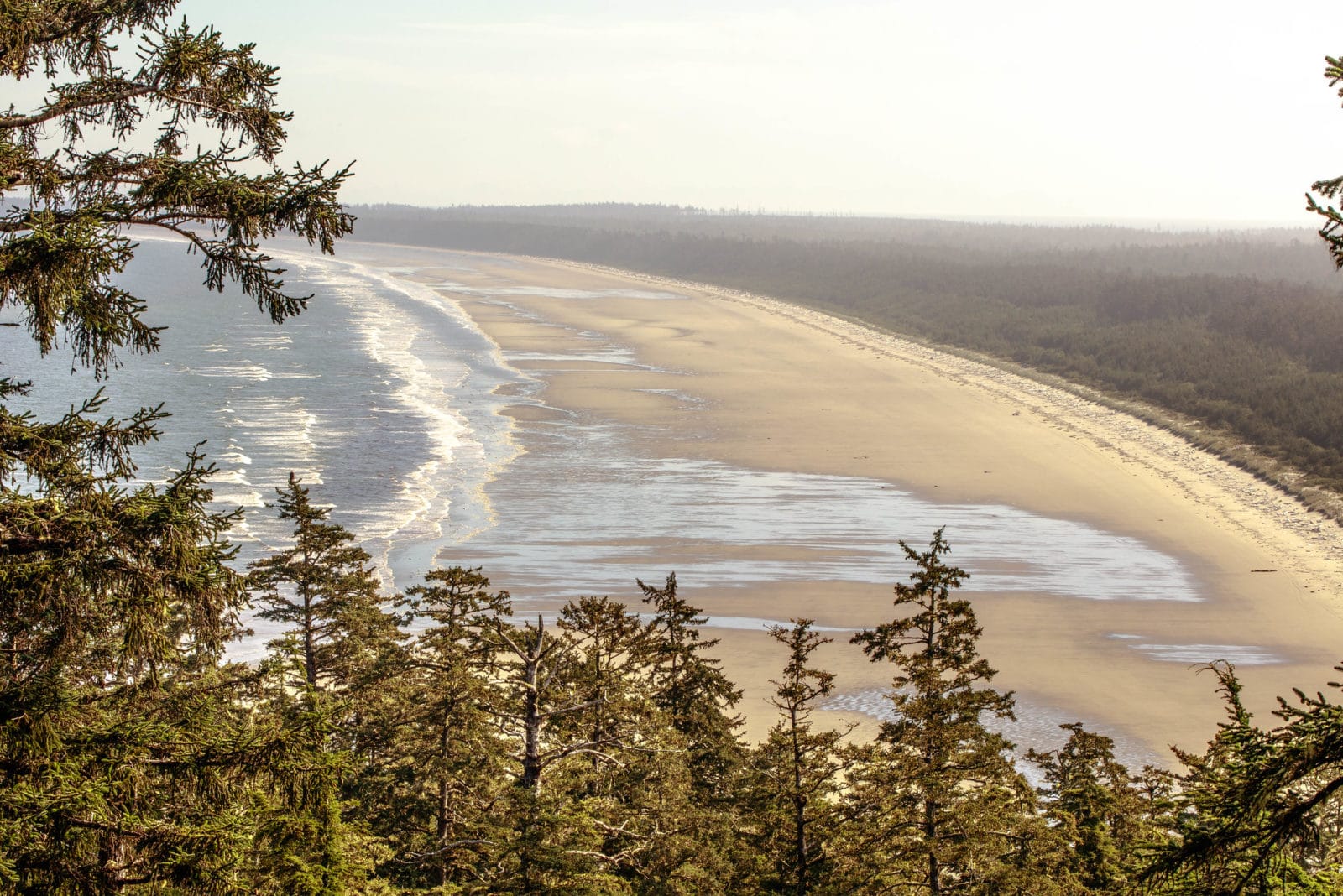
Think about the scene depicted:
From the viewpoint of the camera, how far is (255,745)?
6.38 metres

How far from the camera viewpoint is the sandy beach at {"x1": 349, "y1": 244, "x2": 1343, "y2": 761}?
22.0 meters

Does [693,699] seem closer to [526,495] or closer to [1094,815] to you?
[1094,815]

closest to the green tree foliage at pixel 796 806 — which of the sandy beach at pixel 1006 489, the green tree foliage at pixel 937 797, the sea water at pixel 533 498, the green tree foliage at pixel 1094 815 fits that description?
the green tree foliage at pixel 937 797

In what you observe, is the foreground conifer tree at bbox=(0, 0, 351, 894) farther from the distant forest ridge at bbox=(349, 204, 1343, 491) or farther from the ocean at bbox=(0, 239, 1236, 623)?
the distant forest ridge at bbox=(349, 204, 1343, 491)

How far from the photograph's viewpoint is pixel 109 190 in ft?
22.7

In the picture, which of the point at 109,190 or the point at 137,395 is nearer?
the point at 109,190

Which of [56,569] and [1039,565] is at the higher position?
[56,569]

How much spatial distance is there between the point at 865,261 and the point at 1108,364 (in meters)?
67.3

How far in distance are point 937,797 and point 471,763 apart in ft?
15.5

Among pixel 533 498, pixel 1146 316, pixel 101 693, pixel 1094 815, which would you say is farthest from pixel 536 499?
pixel 1146 316

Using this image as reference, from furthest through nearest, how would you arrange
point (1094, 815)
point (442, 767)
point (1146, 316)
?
point (1146, 316)
point (1094, 815)
point (442, 767)

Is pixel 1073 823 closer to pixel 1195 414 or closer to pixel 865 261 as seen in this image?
pixel 1195 414

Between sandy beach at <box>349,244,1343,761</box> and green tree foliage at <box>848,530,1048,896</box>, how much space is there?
7.32 feet

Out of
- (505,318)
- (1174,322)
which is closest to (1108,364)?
(1174,322)
